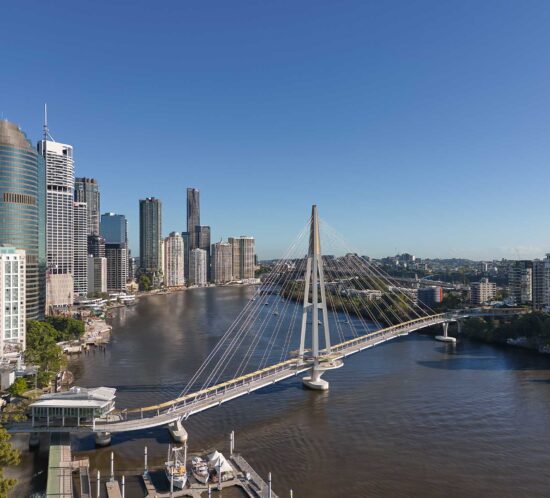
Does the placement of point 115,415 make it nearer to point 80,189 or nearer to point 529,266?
point 529,266

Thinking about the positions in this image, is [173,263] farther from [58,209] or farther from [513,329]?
[513,329]

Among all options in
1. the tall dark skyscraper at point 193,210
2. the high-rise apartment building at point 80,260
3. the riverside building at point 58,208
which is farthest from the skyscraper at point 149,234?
the riverside building at point 58,208

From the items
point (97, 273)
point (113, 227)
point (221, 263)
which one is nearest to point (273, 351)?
point (97, 273)

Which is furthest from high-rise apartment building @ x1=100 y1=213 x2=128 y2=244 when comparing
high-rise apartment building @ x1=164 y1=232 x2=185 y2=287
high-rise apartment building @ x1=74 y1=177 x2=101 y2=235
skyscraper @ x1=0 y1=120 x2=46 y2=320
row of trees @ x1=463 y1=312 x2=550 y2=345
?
row of trees @ x1=463 y1=312 x2=550 y2=345

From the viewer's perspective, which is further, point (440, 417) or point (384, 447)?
point (440, 417)

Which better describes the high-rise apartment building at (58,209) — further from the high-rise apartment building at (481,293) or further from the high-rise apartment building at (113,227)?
the high-rise apartment building at (113,227)

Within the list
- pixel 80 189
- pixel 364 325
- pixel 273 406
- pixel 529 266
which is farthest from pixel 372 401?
pixel 80 189
